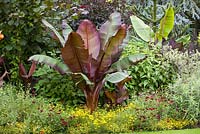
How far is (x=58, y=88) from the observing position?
8555 mm

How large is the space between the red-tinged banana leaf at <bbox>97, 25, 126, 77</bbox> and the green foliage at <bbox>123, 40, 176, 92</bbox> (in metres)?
1.17

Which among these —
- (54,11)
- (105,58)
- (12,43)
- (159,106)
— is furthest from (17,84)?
(159,106)

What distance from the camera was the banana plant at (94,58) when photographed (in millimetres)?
7500

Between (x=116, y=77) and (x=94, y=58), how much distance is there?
21.2 inches

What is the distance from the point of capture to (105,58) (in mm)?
7828

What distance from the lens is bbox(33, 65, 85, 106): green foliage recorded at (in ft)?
27.8

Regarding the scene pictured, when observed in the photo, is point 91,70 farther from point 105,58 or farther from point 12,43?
point 12,43

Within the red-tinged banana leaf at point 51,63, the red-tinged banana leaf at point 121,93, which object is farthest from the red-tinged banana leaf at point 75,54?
the red-tinged banana leaf at point 121,93

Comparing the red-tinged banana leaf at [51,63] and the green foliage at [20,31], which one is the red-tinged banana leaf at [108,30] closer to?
the red-tinged banana leaf at [51,63]

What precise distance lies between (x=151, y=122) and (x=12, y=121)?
2385 millimetres

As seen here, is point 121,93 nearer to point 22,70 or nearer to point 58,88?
point 58,88

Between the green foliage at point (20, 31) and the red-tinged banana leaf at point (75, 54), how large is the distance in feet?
5.19

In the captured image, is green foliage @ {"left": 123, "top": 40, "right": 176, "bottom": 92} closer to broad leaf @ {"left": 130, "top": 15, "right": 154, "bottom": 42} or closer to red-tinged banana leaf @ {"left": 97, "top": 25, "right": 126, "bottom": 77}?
red-tinged banana leaf @ {"left": 97, "top": 25, "right": 126, "bottom": 77}

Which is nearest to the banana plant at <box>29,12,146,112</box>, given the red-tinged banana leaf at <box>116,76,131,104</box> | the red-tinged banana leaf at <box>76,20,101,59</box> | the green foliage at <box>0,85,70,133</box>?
the red-tinged banana leaf at <box>76,20,101,59</box>
